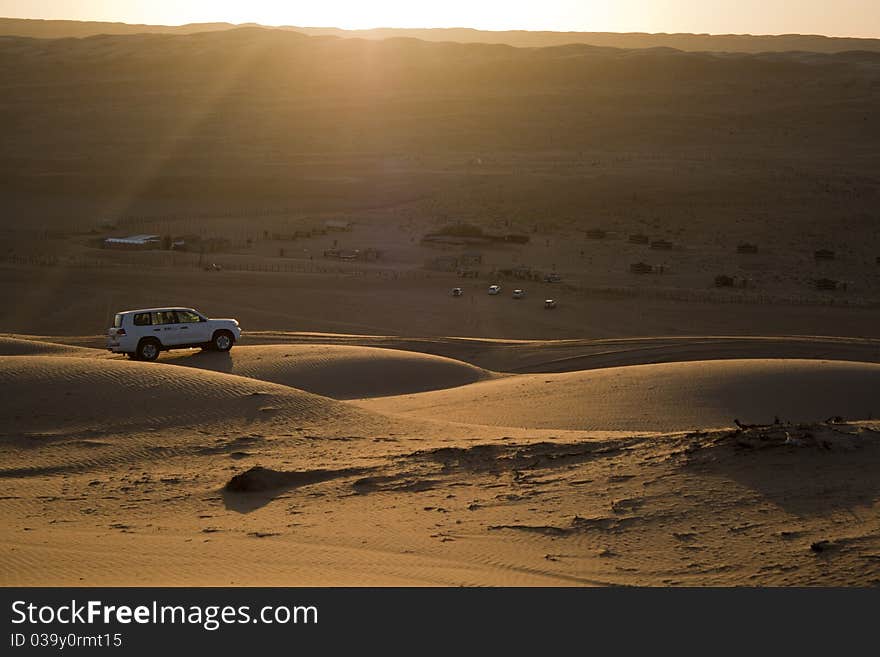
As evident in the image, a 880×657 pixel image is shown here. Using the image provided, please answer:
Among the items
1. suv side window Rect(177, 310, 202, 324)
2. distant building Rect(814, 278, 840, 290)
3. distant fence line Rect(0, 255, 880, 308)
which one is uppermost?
distant building Rect(814, 278, 840, 290)

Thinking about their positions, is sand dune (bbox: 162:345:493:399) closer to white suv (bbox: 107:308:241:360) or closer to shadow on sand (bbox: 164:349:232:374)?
shadow on sand (bbox: 164:349:232:374)

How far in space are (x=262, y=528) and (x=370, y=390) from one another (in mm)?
12267

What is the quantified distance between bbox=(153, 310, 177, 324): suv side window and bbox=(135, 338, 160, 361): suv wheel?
508 mm

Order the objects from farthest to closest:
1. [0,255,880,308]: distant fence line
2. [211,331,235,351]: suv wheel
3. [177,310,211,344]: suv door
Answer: [0,255,880,308]: distant fence line
[211,331,235,351]: suv wheel
[177,310,211,344]: suv door

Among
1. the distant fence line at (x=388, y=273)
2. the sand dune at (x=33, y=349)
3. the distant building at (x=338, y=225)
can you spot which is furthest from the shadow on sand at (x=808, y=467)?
the distant building at (x=338, y=225)

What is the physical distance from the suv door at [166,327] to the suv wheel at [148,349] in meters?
0.19

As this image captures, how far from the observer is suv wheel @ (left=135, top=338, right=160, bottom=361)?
24.3 metres

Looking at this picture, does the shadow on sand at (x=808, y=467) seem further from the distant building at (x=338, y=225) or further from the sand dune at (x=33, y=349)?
the distant building at (x=338, y=225)

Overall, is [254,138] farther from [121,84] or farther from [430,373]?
[430,373]

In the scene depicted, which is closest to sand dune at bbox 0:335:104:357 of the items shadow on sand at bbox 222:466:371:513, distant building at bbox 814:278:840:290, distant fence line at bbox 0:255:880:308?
shadow on sand at bbox 222:466:371:513

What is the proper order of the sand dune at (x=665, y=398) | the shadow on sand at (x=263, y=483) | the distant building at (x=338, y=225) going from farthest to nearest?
1. the distant building at (x=338, y=225)
2. the sand dune at (x=665, y=398)
3. the shadow on sand at (x=263, y=483)

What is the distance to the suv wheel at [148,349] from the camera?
79.9 feet

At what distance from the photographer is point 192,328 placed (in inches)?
992

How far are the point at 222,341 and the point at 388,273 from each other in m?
19.9
